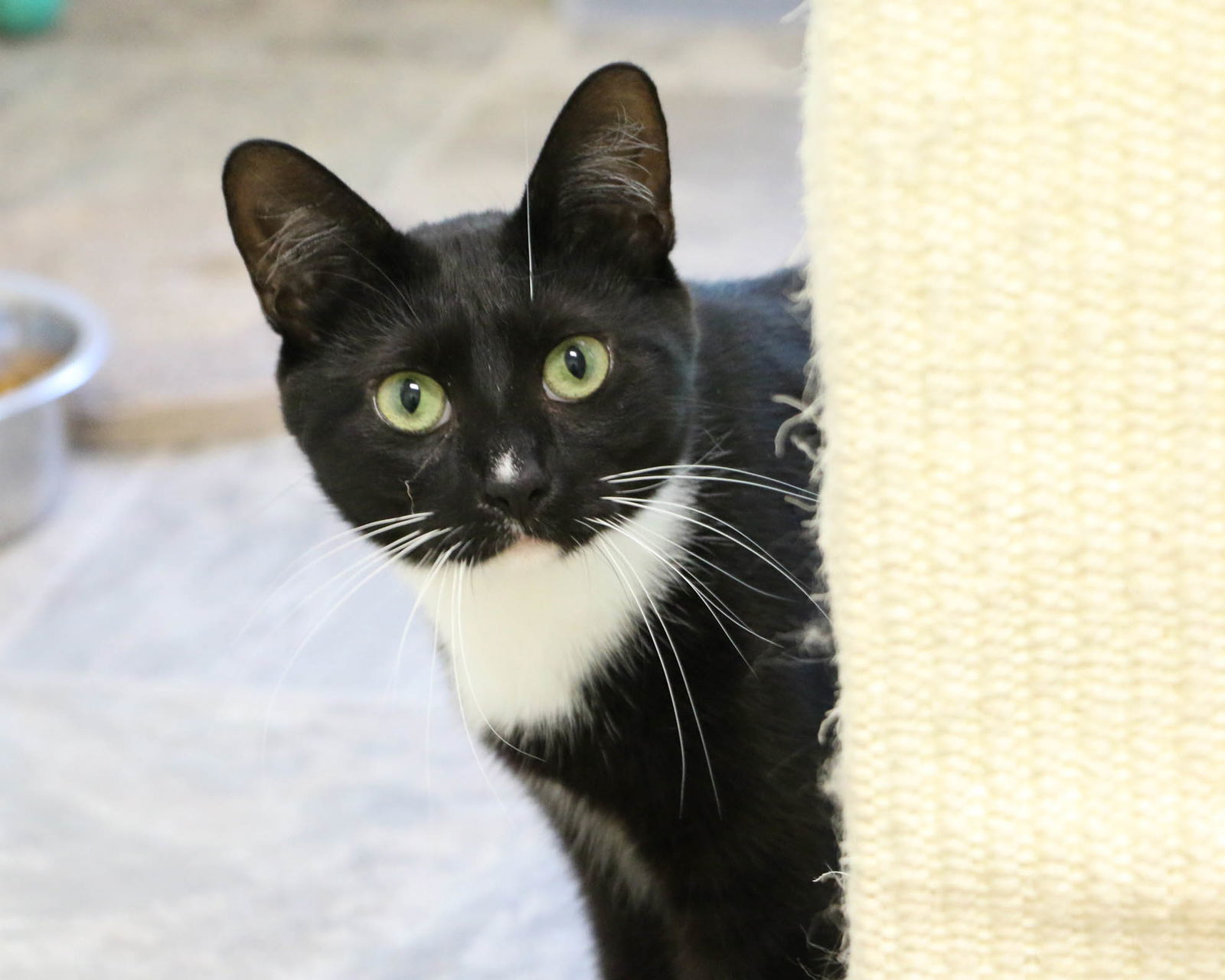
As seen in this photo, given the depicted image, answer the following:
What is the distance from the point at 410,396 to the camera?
960 mm

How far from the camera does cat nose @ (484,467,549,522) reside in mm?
896

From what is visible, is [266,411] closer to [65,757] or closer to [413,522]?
[65,757]

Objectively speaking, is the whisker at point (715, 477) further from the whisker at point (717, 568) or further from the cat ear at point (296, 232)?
the cat ear at point (296, 232)

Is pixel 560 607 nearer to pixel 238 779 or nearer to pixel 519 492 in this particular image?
pixel 519 492

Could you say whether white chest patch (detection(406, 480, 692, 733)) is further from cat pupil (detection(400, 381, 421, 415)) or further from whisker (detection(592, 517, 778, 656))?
cat pupil (detection(400, 381, 421, 415))

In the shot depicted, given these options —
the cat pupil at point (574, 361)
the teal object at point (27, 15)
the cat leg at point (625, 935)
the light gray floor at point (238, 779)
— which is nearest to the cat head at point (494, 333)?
the cat pupil at point (574, 361)

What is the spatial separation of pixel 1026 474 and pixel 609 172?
16.0 inches

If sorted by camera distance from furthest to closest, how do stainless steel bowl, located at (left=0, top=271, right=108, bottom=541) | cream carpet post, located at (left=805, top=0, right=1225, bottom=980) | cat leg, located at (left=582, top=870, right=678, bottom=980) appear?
stainless steel bowl, located at (left=0, top=271, right=108, bottom=541) → cat leg, located at (left=582, top=870, right=678, bottom=980) → cream carpet post, located at (left=805, top=0, right=1225, bottom=980)

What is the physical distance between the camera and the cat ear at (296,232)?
37.6 inches

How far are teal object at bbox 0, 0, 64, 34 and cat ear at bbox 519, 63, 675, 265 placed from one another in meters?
2.88

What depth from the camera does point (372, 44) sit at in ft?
11.0

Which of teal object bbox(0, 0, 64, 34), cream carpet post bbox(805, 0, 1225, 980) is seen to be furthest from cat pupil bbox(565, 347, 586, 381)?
teal object bbox(0, 0, 64, 34)

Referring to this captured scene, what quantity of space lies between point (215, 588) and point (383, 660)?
299mm

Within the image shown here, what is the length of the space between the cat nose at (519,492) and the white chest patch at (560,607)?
8cm
